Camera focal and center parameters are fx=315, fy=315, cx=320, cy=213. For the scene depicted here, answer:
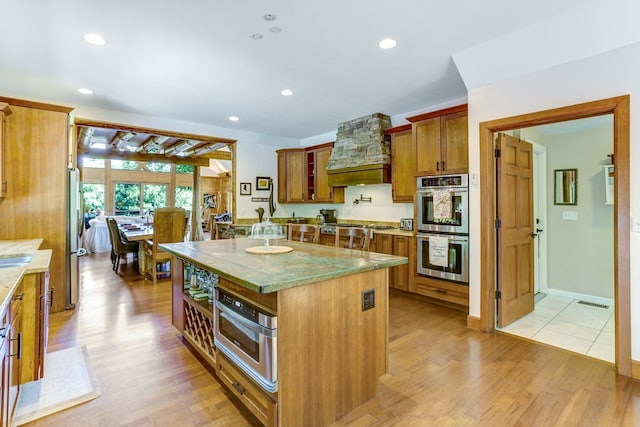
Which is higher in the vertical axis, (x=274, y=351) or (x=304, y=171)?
(x=304, y=171)

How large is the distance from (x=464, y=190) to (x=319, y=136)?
3.83 metres

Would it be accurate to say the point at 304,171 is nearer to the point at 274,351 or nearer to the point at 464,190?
the point at 464,190

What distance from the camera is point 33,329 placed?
2.03 m

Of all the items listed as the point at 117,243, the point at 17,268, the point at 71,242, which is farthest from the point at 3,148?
A: the point at 117,243

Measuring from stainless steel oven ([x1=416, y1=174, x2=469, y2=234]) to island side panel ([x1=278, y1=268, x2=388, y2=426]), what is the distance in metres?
1.97

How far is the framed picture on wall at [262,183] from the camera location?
6.66 meters

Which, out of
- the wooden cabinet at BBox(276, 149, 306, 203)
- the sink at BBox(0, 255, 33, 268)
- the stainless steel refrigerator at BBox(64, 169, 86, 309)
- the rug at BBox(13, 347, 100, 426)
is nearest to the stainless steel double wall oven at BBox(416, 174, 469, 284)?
the wooden cabinet at BBox(276, 149, 306, 203)

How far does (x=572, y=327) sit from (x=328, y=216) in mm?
3998

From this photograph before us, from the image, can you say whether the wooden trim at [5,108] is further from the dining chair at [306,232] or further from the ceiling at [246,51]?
the dining chair at [306,232]

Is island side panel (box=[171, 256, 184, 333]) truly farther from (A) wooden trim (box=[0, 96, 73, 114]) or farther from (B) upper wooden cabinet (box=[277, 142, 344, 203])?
(B) upper wooden cabinet (box=[277, 142, 344, 203])

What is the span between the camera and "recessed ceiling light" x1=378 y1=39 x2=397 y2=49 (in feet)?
9.31

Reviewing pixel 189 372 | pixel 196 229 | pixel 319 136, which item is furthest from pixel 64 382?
pixel 196 229

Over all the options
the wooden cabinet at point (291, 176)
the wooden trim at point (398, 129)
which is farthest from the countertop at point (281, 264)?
the wooden cabinet at point (291, 176)

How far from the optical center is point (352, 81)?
148 inches
